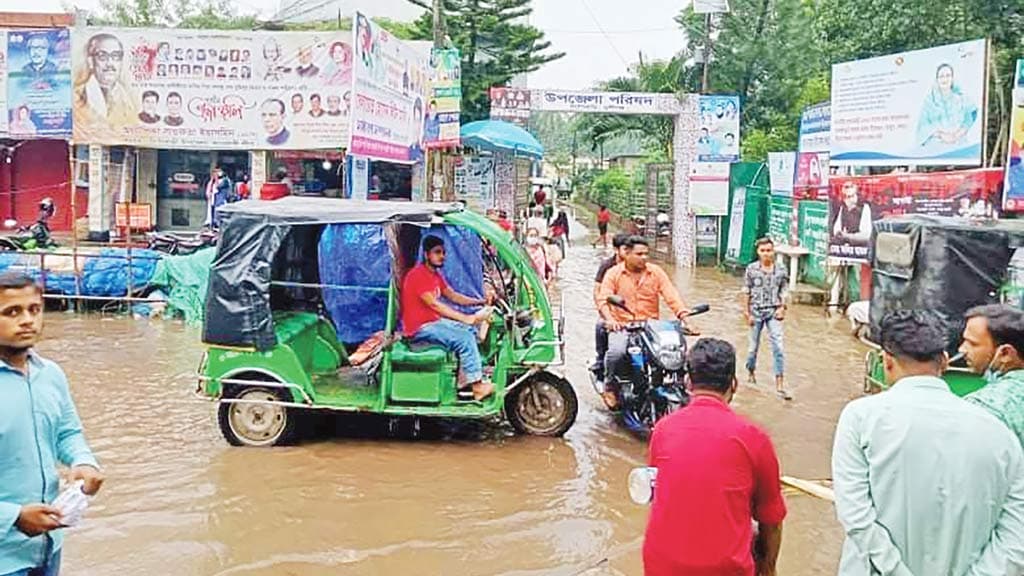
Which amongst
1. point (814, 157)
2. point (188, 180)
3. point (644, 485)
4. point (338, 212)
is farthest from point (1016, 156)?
point (188, 180)

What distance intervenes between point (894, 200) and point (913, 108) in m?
1.36

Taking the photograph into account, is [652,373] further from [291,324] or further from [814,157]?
[814,157]

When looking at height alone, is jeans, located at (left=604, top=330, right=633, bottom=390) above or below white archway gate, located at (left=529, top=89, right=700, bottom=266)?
below

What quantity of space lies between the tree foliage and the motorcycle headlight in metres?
25.2

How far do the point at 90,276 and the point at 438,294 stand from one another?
8.57 m

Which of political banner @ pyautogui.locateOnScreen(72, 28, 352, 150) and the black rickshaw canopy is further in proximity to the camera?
political banner @ pyautogui.locateOnScreen(72, 28, 352, 150)

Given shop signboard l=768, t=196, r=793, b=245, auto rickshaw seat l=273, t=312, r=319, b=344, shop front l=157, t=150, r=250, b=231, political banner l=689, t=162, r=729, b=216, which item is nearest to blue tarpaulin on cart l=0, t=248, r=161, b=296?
auto rickshaw seat l=273, t=312, r=319, b=344

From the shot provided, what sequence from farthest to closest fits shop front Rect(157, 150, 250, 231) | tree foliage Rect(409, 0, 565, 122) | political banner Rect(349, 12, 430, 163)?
1. tree foliage Rect(409, 0, 565, 122)
2. shop front Rect(157, 150, 250, 231)
3. political banner Rect(349, 12, 430, 163)

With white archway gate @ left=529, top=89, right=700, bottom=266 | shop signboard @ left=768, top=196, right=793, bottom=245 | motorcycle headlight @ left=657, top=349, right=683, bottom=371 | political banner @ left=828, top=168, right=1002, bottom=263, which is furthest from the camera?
white archway gate @ left=529, top=89, right=700, bottom=266

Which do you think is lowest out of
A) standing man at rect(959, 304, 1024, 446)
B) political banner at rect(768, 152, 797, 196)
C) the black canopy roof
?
standing man at rect(959, 304, 1024, 446)

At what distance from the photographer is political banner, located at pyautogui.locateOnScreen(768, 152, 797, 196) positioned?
20297 millimetres

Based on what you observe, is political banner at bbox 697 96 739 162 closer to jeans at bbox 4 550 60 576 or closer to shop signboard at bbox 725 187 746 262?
shop signboard at bbox 725 187 746 262

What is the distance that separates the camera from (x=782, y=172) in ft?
68.6

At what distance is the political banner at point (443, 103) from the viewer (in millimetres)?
17891
